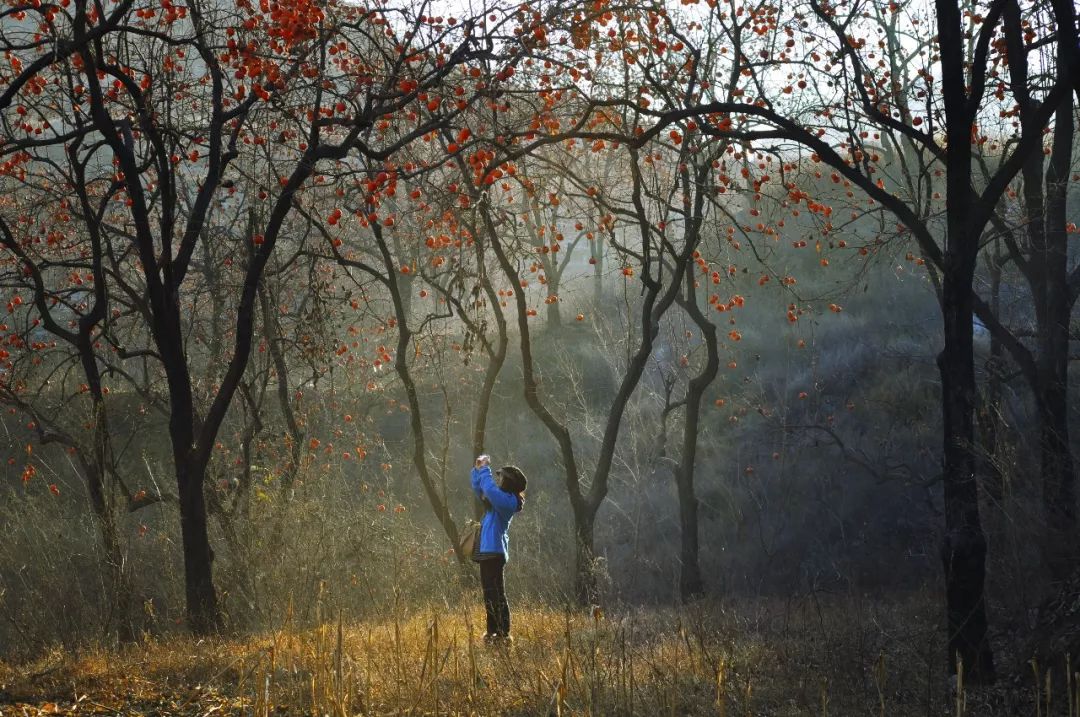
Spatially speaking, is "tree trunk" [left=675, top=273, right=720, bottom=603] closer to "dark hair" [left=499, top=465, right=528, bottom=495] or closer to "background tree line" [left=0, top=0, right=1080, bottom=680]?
"background tree line" [left=0, top=0, right=1080, bottom=680]

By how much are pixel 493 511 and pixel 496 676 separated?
238 centimetres

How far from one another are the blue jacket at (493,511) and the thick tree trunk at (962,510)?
3.18 meters

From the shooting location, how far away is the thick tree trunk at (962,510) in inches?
250

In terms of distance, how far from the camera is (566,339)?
29953 millimetres

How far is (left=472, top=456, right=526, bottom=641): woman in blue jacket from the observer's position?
7.98m

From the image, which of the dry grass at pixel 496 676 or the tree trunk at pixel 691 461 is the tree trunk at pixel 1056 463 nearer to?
the dry grass at pixel 496 676

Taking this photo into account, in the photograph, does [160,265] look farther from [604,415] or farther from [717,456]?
[604,415]

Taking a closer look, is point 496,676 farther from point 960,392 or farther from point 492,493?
point 960,392

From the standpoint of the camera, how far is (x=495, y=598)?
802cm

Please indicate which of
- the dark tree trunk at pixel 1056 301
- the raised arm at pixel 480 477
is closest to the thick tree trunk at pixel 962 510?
the dark tree trunk at pixel 1056 301

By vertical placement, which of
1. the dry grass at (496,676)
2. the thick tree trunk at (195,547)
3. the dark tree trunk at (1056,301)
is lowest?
the dry grass at (496,676)

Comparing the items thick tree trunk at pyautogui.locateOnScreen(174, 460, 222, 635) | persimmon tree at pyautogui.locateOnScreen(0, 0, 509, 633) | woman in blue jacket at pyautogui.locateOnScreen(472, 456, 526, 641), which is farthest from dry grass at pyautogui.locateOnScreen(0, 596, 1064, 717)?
persimmon tree at pyautogui.locateOnScreen(0, 0, 509, 633)

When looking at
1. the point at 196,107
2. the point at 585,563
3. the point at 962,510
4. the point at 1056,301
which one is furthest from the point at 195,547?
the point at 1056,301

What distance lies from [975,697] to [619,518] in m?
15.7
